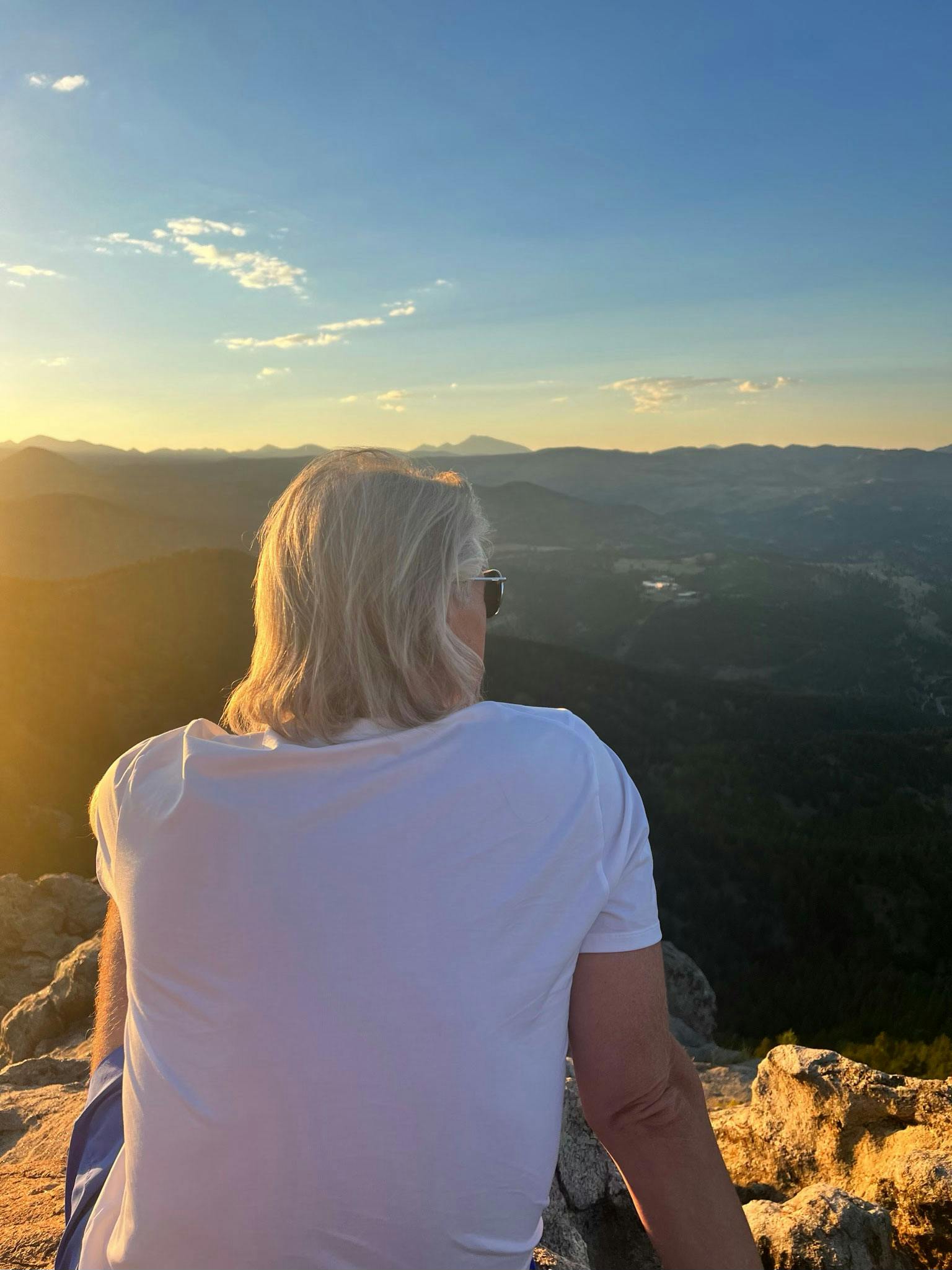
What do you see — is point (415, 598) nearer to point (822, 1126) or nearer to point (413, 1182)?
→ point (413, 1182)

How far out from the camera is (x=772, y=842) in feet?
101

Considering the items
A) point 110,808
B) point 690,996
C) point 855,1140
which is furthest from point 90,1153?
point 690,996

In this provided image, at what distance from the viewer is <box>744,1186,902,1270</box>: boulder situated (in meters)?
2.54

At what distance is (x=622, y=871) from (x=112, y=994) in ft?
3.95

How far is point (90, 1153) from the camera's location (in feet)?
5.20

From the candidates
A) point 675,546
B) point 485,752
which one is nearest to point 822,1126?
point 485,752

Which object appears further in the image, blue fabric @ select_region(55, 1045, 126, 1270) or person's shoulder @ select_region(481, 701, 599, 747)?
blue fabric @ select_region(55, 1045, 126, 1270)

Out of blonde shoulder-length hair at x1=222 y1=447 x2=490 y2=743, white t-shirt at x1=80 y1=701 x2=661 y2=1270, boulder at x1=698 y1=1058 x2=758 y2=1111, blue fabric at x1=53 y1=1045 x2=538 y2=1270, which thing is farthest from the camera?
boulder at x1=698 y1=1058 x2=758 y2=1111

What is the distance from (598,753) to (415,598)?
417 millimetres

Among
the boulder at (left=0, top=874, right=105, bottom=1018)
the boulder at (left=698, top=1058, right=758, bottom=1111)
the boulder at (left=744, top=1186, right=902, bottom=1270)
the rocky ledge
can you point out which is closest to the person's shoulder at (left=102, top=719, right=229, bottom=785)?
the rocky ledge

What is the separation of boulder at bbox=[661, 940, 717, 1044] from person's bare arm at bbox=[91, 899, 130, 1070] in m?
9.84

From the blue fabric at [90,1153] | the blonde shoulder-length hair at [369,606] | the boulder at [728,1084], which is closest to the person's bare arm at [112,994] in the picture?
the blue fabric at [90,1153]

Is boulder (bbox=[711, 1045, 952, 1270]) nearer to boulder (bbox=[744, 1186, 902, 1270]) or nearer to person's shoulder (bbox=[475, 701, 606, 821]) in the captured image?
boulder (bbox=[744, 1186, 902, 1270])

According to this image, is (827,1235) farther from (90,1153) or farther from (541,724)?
(541,724)
